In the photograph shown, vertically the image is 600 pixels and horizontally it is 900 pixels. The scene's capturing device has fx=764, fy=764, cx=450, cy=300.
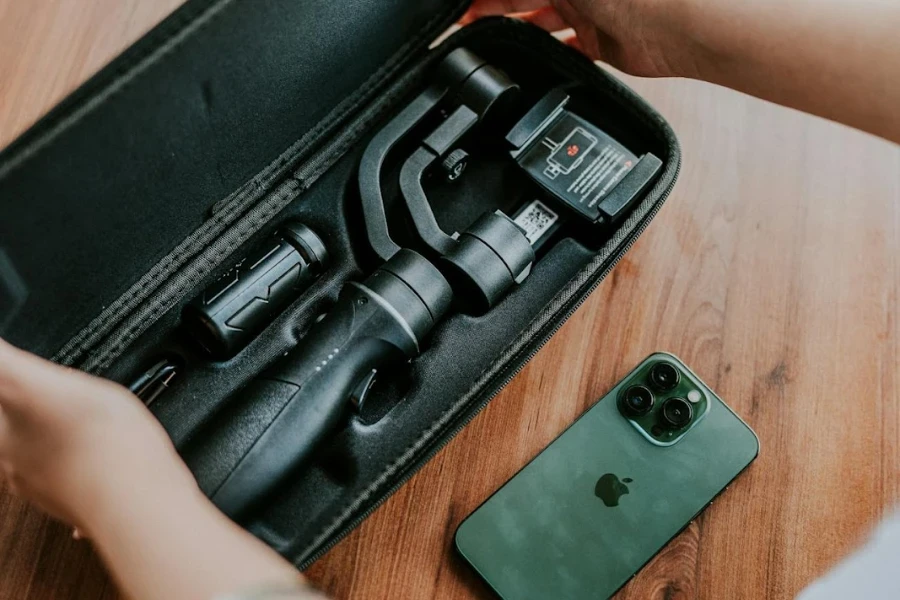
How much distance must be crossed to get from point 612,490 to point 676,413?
0.09m

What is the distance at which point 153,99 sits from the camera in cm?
56

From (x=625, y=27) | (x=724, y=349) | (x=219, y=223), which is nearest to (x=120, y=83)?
(x=219, y=223)

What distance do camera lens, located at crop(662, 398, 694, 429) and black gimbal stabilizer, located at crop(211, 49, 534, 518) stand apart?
185mm

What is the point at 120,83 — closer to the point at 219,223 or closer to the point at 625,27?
the point at 219,223

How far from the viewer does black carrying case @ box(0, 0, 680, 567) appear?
0.55m

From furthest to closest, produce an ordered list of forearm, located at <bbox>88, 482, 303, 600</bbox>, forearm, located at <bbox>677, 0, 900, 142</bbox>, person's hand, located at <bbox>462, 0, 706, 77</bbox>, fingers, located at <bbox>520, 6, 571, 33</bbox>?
fingers, located at <bbox>520, 6, 571, 33</bbox> < person's hand, located at <bbox>462, 0, 706, 77</bbox> < forearm, located at <bbox>677, 0, 900, 142</bbox> < forearm, located at <bbox>88, 482, 303, 600</bbox>

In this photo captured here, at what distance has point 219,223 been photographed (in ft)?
2.23

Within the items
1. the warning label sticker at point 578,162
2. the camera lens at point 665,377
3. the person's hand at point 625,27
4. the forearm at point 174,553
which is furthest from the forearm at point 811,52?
the forearm at point 174,553

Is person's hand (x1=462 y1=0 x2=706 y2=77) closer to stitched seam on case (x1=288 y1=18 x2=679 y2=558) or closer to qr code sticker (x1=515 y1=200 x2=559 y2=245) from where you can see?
stitched seam on case (x1=288 y1=18 x2=679 y2=558)

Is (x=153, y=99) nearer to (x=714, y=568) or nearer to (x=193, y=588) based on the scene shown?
(x=193, y=588)

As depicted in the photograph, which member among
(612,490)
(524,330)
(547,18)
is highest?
(547,18)

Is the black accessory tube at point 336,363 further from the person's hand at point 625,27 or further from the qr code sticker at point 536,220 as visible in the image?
the person's hand at point 625,27

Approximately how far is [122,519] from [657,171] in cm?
53

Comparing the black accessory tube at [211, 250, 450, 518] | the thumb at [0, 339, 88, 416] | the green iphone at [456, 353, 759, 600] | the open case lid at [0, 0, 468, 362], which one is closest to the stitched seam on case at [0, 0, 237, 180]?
the open case lid at [0, 0, 468, 362]
